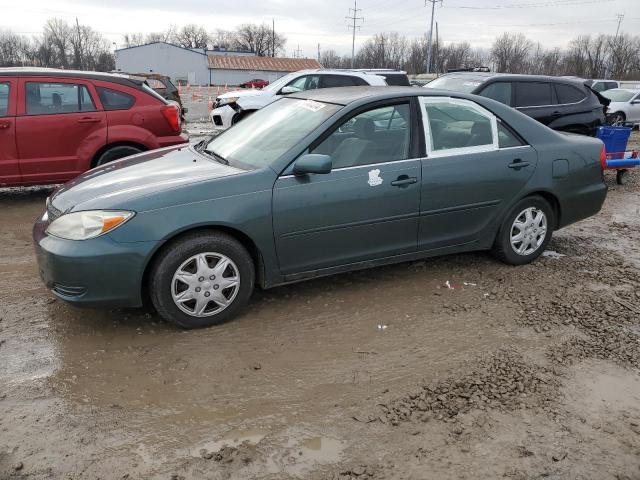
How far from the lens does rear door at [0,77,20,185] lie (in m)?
6.41

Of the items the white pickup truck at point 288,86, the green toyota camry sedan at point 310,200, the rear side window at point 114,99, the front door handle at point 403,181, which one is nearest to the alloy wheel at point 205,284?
the green toyota camry sedan at point 310,200

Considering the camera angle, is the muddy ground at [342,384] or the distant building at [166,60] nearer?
the muddy ground at [342,384]

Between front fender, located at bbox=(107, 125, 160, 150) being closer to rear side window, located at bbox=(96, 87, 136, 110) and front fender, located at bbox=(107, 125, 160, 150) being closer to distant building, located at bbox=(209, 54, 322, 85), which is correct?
rear side window, located at bbox=(96, 87, 136, 110)

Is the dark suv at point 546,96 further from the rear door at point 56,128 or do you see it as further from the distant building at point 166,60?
the distant building at point 166,60

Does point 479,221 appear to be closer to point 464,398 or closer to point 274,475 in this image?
point 464,398

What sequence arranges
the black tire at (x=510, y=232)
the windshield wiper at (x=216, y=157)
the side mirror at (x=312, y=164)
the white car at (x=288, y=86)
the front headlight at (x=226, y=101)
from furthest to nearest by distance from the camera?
the front headlight at (x=226, y=101) → the white car at (x=288, y=86) → the black tire at (x=510, y=232) → the windshield wiper at (x=216, y=157) → the side mirror at (x=312, y=164)

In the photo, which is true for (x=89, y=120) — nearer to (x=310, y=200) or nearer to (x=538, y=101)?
(x=310, y=200)

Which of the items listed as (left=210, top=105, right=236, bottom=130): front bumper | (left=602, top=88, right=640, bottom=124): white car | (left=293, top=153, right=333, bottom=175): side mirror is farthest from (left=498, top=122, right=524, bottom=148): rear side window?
(left=602, top=88, right=640, bottom=124): white car

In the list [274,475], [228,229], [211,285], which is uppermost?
[228,229]

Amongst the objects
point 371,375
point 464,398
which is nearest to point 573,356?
point 464,398

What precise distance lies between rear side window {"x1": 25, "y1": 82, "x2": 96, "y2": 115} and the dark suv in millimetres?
5615

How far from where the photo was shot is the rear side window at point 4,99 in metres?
6.45

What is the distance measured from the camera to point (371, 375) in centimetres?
325

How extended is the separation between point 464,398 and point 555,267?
248cm
